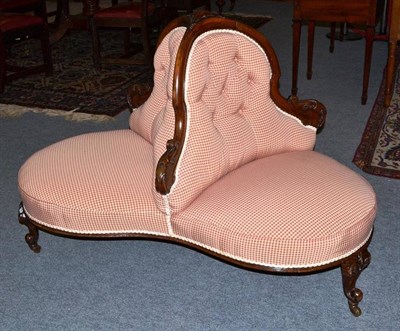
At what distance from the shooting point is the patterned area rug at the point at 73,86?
4.46 metres

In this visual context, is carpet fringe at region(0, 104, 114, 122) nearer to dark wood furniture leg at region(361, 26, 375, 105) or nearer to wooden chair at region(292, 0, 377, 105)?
wooden chair at region(292, 0, 377, 105)

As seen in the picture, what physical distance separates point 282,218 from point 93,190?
2.49ft

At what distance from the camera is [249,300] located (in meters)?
2.37

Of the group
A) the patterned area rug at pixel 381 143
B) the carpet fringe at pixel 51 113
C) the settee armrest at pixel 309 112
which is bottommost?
the carpet fringe at pixel 51 113

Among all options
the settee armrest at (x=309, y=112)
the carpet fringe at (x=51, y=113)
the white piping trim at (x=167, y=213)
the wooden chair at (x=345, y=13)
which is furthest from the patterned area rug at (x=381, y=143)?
the carpet fringe at (x=51, y=113)

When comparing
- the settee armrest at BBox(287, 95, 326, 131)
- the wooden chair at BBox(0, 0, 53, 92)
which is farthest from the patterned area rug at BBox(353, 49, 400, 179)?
the wooden chair at BBox(0, 0, 53, 92)

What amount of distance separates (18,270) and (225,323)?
0.95 meters

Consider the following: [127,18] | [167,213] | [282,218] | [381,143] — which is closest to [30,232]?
[167,213]

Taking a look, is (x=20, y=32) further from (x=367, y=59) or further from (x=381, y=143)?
(x=381, y=143)

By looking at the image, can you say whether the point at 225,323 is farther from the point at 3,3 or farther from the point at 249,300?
the point at 3,3

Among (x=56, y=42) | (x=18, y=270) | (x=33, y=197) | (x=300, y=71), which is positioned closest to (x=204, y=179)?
(x=33, y=197)

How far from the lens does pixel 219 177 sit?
7.71ft

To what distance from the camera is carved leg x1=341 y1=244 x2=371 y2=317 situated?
2193 millimetres

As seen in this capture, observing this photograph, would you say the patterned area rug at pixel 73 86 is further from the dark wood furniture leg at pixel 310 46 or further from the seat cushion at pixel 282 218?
the seat cushion at pixel 282 218
